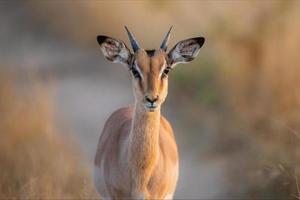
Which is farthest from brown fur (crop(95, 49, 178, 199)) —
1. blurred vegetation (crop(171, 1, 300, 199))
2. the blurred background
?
blurred vegetation (crop(171, 1, 300, 199))

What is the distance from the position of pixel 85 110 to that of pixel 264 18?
257 centimetres

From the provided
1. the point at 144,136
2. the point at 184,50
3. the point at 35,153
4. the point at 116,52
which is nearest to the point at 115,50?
the point at 116,52

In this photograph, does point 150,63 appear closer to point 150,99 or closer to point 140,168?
point 150,99

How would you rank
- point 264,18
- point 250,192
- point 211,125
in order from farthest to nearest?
1. point 264,18
2. point 211,125
3. point 250,192

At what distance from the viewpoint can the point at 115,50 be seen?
356 inches

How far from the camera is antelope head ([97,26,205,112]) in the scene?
8.52 meters

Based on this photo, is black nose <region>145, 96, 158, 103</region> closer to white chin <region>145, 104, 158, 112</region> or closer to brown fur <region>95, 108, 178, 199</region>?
white chin <region>145, 104, 158, 112</region>

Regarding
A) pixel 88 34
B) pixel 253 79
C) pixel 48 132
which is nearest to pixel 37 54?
pixel 88 34

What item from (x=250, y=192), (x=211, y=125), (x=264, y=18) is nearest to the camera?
(x=250, y=192)

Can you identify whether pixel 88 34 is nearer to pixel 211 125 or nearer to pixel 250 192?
pixel 211 125

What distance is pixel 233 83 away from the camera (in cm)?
1373

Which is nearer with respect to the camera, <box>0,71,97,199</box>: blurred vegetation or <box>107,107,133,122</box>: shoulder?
<box>107,107,133,122</box>: shoulder

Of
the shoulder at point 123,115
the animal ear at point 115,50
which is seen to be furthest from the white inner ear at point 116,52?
the shoulder at point 123,115

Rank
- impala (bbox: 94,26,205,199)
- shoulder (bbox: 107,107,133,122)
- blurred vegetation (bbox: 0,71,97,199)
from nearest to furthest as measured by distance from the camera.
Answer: impala (bbox: 94,26,205,199)
shoulder (bbox: 107,107,133,122)
blurred vegetation (bbox: 0,71,97,199)
